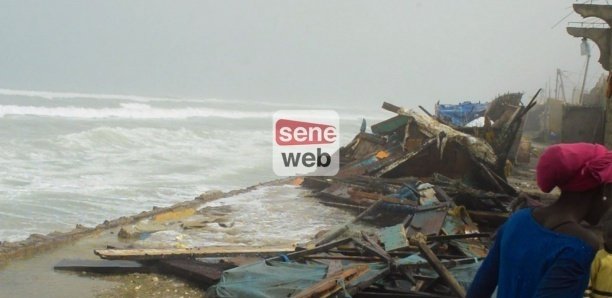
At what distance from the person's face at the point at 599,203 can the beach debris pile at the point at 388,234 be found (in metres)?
3.23

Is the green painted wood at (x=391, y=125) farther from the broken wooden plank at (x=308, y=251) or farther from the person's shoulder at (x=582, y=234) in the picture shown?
the person's shoulder at (x=582, y=234)

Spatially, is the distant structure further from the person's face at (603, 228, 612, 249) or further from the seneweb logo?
the person's face at (603, 228, 612, 249)

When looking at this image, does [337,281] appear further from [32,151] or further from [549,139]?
[549,139]

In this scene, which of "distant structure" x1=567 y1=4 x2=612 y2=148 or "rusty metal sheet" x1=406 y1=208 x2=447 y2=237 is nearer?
"rusty metal sheet" x1=406 y1=208 x2=447 y2=237

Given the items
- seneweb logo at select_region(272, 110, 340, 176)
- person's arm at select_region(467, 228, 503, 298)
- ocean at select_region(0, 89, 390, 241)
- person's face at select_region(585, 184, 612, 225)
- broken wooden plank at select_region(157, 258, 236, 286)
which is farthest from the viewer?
seneweb logo at select_region(272, 110, 340, 176)

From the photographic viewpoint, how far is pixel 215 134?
3541cm

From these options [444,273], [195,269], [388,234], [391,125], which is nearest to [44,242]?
[195,269]

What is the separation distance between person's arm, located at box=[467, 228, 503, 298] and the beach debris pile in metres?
2.79

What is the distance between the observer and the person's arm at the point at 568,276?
1.80m

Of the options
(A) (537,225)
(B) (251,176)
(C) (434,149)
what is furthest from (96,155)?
(A) (537,225)

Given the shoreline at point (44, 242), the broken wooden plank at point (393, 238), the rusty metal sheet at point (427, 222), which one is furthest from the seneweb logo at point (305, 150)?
the broken wooden plank at point (393, 238)

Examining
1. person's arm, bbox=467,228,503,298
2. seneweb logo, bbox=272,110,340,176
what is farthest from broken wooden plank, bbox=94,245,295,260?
seneweb logo, bbox=272,110,340,176

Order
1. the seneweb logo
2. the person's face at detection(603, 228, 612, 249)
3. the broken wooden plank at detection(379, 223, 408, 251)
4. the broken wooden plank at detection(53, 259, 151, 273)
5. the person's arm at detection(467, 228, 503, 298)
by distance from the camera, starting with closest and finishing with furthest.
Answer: the person's face at detection(603, 228, 612, 249) → the person's arm at detection(467, 228, 503, 298) → the broken wooden plank at detection(379, 223, 408, 251) → the broken wooden plank at detection(53, 259, 151, 273) → the seneweb logo

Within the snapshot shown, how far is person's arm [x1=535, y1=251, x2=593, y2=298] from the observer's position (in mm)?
1803
